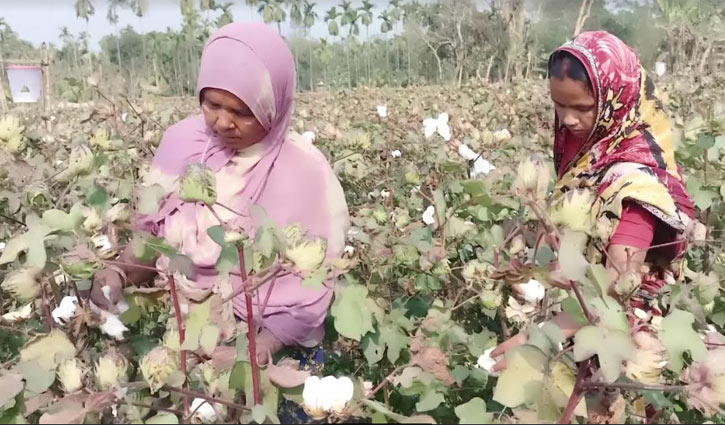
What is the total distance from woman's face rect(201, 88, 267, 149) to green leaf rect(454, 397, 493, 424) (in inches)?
27.2

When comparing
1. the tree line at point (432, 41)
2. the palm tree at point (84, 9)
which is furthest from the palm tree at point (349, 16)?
the palm tree at point (84, 9)

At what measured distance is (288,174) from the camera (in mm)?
1269

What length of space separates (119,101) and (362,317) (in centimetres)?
176

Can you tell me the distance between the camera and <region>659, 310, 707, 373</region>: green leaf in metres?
0.70

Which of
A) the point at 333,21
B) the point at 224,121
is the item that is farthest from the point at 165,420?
the point at 333,21

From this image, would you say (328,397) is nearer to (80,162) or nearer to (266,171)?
(80,162)

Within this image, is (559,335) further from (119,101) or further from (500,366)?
(119,101)

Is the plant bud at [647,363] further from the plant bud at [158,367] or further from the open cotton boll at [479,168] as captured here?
the open cotton boll at [479,168]

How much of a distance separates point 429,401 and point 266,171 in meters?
0.55

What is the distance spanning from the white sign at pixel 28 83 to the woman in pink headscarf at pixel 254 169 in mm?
3084

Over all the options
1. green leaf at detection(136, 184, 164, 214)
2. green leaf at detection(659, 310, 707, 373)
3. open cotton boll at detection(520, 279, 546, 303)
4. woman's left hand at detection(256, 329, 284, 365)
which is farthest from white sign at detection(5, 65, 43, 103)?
green leaf at detection(659, 310, 707, 373)

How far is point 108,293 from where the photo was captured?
0.89 metres

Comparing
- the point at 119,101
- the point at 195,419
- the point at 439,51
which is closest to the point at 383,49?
the point at 439,51

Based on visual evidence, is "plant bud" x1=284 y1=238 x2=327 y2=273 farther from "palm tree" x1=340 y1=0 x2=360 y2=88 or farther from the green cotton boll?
"palm tree" x1=340 y1=0 x2=360 y2=88
